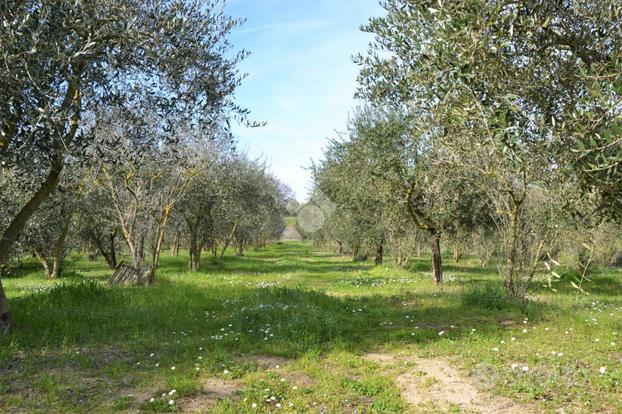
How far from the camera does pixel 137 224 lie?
2452 cm

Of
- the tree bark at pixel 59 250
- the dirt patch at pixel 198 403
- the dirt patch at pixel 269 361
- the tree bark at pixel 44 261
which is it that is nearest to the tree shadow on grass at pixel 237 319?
the dirt patch at pixel 269 361

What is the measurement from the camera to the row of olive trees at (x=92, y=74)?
7.51 m

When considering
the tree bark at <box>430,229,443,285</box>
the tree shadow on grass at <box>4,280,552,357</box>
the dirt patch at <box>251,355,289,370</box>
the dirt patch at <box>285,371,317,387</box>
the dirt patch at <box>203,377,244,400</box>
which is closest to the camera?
the dirt patch at <box>203,377,244,400</box>

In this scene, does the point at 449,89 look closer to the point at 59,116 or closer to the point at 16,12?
the point at 59,116

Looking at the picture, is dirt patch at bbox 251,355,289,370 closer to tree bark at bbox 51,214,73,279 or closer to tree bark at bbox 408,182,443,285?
tree bark at bbox 408,182,443,285

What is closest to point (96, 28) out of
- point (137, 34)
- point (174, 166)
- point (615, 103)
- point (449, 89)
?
point (137, 34)

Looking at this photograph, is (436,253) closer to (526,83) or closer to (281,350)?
(281,350)

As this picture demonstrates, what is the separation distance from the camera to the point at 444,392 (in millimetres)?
7723

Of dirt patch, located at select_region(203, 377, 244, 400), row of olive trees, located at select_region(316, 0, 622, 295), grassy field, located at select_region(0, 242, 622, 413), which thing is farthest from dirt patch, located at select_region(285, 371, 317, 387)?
row of olive trees, located at select_region(316, 0, 622, 295)

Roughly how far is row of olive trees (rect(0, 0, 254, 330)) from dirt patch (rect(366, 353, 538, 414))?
6995mm

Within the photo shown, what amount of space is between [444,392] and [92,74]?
28.0ft

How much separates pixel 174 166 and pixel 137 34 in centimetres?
1297

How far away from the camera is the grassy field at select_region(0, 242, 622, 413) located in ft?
24.1

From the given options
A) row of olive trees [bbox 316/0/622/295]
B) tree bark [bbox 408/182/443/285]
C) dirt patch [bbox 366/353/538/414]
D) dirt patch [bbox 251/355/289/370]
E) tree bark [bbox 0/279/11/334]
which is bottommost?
dirt patch [bbox 366/353/538/414]
